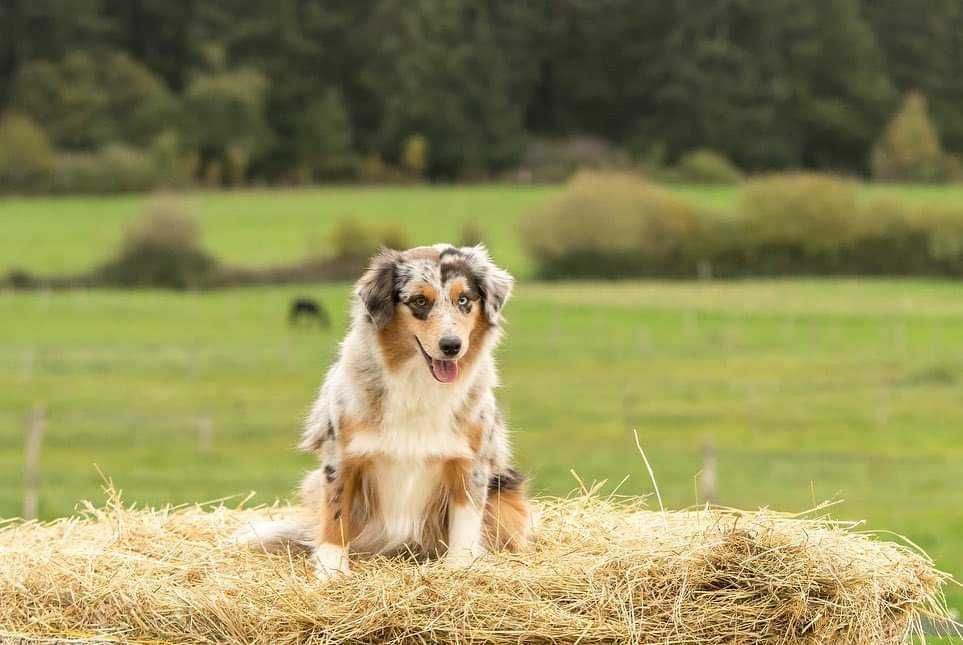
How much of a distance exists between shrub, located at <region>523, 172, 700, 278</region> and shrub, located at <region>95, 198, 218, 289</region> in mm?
14312

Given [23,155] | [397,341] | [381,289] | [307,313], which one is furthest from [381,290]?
[23,155]

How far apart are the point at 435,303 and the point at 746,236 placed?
67.7 meters

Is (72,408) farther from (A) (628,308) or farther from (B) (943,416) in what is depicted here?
(A) (628,308)

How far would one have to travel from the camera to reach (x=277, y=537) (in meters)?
7.76

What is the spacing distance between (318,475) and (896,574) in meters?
2.78

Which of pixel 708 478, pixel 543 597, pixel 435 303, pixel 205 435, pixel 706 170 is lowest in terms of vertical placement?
pixel 205 435

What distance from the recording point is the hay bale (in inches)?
247

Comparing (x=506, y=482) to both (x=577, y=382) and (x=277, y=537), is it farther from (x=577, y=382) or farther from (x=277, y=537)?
(x=577, y=382)

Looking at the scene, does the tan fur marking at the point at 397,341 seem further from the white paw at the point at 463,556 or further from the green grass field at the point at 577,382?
the green grass field at the point at 577,382

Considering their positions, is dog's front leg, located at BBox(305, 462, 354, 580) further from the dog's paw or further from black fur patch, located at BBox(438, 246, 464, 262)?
black fur patch, located at BBox(438, 246, 464, 262)

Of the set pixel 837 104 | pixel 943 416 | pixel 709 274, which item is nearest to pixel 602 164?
pixel 837 104

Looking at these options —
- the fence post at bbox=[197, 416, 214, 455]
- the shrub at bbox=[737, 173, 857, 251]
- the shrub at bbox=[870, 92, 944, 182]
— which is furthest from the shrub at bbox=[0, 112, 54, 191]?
the fence post at bbox=[197, 416, 214, 455]

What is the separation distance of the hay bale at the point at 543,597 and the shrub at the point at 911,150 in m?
85.1

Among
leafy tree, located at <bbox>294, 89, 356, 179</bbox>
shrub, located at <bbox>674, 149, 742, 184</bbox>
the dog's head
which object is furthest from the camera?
leafy tree, located at <bbox>294, 89, 356, 179</bbox>
